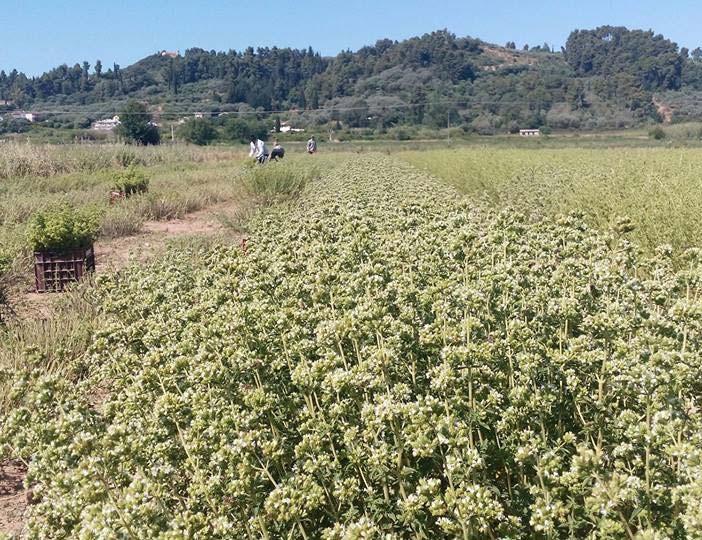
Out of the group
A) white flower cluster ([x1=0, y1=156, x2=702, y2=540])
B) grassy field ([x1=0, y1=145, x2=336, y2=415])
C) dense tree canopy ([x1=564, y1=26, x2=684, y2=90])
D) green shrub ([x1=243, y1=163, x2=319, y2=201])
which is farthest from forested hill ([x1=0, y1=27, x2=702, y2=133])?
white flower cluster ([x1=0, y1=156, x2=702, y2=540])

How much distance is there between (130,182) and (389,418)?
52.1 ft

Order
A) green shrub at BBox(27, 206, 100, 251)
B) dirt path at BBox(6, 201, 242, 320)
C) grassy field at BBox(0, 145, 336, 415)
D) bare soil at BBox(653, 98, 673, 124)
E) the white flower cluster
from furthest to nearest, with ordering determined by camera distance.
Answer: bare soil at BBox(653, 98, 673, 124) → green shrub at BBox(27, 206, 100, 251) → dirt path at BBox(6, 201, 242, 320) → grassy field at BBox(0, 145, 336, 415) → the white flower cluster

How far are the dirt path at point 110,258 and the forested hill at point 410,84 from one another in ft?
218

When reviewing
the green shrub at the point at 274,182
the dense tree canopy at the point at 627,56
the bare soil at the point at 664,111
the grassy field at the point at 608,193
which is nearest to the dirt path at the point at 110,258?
the green shrub at the point at 274,182

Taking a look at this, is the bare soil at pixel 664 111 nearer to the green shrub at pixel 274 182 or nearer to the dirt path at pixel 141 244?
the green shrub at pixel 274 182

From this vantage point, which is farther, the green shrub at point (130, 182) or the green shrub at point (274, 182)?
the green shrub at point (130, 182)

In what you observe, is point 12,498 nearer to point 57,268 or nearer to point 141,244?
point 57,268

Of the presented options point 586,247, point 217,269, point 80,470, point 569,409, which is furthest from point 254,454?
point 586,247

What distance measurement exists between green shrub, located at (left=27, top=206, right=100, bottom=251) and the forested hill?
238ft

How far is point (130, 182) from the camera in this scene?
1667 cm

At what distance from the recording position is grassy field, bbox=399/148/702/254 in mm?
7602

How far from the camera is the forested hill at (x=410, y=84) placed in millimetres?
90538

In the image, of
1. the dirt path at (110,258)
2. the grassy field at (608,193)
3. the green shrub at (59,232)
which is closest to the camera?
the dirt path at (110,258)

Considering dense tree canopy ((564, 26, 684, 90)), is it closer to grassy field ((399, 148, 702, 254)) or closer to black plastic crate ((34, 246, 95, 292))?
grassy field ((399, 148, 702, 254))
